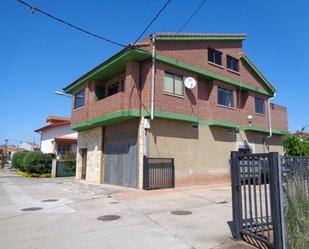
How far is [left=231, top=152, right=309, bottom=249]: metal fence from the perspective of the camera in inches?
205

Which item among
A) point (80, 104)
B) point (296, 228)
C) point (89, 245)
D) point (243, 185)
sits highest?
point (80, 104)

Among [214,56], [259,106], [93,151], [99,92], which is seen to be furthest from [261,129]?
[93,151]

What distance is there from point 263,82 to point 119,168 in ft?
46.2

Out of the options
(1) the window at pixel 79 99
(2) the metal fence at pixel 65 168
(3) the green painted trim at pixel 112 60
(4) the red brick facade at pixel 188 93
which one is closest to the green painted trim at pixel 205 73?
(4) the red brick facade at pixel 188 93

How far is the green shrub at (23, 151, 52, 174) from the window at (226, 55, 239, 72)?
17163 millimetres

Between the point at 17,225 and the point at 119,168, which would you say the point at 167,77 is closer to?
the point at 119,168

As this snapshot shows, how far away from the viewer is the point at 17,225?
25.8ft

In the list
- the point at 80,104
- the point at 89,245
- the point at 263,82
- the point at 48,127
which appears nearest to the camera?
the point at 89,245

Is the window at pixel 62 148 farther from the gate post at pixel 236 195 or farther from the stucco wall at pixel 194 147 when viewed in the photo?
the gate post at pixel 236 195

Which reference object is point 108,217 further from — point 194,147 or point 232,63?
point 232,63

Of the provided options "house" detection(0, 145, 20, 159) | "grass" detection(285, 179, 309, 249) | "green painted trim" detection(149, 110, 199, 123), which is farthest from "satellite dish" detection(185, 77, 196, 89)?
"house" detection(0, 145, 20, 159)

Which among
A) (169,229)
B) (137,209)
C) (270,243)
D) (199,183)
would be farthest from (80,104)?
(270,243)

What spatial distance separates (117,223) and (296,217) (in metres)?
4.47

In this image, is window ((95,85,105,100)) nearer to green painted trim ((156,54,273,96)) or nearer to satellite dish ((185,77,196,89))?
green painted trim ((156,54,273,96))
